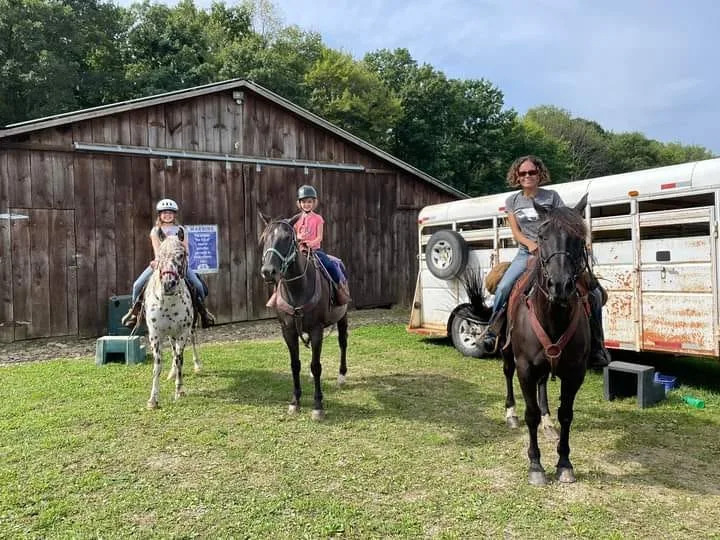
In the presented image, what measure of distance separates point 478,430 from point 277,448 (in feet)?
6.66

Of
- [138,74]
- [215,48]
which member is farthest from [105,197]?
[215,48]

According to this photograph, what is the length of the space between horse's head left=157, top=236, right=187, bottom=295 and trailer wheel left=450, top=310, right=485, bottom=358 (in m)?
4.84

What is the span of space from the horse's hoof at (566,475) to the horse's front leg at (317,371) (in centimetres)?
250

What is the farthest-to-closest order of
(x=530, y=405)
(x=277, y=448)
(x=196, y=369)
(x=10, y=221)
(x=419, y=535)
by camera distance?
1. (x=10, y=221)
2. (x=196, y=369)
3. (x=277, y=448)
4. (x=530, y=405)
5. (x=419, y=535)

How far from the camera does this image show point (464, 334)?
9203 millimetres

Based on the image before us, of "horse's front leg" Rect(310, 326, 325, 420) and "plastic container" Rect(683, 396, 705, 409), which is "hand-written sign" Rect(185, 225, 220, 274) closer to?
"horse's front leg" Rect(310, 326, 325, 420)

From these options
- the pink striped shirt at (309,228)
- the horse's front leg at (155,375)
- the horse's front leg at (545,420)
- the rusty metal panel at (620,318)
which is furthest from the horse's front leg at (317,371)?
the rusty metal panel at (620,318)

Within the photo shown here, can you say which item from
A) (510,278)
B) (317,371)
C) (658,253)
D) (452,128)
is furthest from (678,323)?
(452,128)

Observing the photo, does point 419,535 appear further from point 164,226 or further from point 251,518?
point 164,226

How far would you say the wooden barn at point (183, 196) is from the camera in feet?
33.0

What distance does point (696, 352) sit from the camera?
615 cm

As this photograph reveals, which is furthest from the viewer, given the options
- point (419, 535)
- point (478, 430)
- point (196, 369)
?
point (196, 369)

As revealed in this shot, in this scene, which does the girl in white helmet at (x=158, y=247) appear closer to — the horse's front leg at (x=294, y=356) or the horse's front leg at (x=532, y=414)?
the horse's front leg at (x=294, y=356)

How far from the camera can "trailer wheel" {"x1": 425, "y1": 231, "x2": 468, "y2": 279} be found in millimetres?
9062
